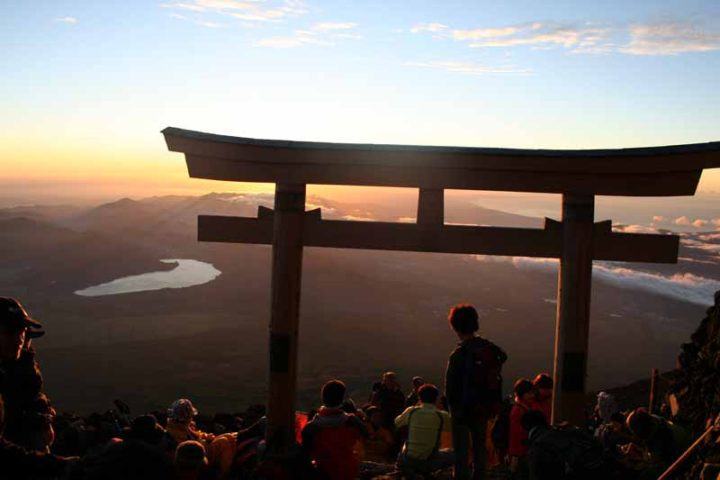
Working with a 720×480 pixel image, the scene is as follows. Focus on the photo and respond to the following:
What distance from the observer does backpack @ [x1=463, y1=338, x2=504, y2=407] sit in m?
4.57

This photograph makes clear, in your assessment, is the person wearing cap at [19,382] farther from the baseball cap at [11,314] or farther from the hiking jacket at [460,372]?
the hiking jacket at [460,372]

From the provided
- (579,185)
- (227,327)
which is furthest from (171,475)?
(227,327)

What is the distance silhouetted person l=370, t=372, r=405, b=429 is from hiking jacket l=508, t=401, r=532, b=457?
2220 millimetres

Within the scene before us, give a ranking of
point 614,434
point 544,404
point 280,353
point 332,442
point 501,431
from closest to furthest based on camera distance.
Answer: point 332,442, point 280,353, point 544,404, point 614,434, point 501,431

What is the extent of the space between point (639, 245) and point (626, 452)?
210 centimetres

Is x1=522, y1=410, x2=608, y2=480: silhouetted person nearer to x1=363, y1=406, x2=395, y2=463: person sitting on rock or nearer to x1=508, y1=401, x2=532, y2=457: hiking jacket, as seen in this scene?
x1=508, y1=401, x2=532, y2=457: hiking jacket

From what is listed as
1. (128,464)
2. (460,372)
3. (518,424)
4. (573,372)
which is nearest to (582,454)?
(460,372)

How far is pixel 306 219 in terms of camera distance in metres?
6.25

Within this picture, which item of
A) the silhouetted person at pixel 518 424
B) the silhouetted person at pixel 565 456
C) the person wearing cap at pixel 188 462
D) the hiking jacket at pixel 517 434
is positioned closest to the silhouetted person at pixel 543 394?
the silhouetted person at pixel 518 424

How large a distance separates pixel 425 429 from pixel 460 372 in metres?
0.98

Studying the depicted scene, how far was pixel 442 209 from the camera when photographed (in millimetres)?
6277

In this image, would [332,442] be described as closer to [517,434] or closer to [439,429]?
[439,429]

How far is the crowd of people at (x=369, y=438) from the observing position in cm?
312

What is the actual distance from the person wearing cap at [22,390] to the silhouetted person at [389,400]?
16.4 ft
